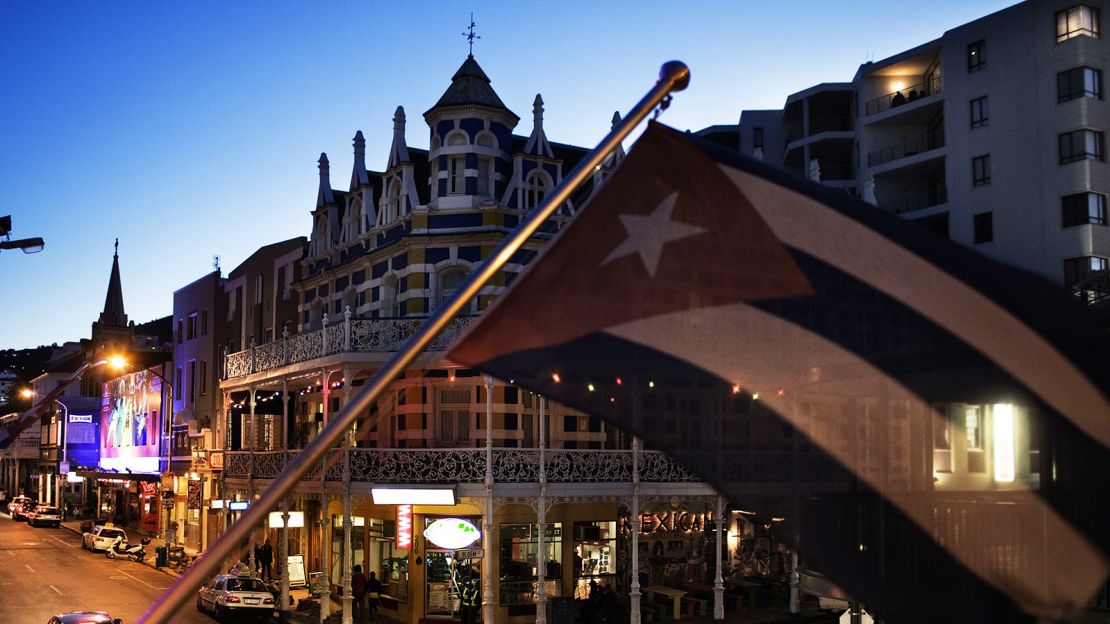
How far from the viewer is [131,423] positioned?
75125 mm

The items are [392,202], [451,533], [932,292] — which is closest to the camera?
[932,292]

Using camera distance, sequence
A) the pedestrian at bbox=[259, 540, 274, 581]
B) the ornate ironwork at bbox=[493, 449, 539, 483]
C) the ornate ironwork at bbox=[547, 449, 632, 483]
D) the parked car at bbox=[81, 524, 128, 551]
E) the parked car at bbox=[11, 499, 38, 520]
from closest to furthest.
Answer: the ornate ironwork at bbox=[493, 449, 539, 483]
the ornate ironwork at bbox=[547, 449, 632, 483]
the pedestrian at bbox=[259, 540, 274, 581]
the parked car at bbox=[81, 524, 128, 551]
the parked car at bbox=[11, 499, 38, 520]

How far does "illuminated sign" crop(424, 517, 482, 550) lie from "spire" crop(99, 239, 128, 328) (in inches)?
3462

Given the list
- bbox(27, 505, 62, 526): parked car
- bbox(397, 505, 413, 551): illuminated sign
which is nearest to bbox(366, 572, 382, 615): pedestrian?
bbox(397, 505, 413, 551): illuminated sign

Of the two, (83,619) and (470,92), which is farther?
(470,92)

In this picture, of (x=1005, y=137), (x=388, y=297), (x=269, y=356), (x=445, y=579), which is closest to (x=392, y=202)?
(x=388, y=297)

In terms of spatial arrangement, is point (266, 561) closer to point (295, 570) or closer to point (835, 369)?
point (295, 570)

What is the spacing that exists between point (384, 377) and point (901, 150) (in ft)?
184

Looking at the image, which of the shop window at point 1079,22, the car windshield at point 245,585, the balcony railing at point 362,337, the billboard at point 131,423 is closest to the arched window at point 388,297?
the balcony railing at point 362,337

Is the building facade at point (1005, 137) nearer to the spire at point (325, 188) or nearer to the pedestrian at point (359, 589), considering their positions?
the spire at point (325, 188)

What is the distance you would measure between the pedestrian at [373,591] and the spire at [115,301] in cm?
8414

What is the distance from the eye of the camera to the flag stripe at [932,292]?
7.38 meters

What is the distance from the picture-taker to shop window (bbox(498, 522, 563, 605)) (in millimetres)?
35000

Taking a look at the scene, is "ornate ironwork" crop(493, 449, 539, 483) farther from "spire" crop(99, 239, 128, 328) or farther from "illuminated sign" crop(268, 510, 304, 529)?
"spire" crop(99, 239, 128, 328)
